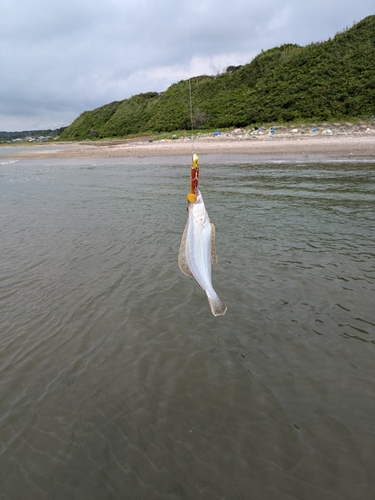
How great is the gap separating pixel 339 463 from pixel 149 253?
6.66m

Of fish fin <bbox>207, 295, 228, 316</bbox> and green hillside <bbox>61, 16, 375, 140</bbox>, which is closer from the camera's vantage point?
fish fin <bbox>207, 295, 228, 316</bbox>

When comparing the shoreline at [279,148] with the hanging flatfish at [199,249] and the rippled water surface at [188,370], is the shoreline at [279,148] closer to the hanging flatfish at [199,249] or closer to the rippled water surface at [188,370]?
the rippled water surface at [188,370]

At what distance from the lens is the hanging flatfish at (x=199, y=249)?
3712 millimetres

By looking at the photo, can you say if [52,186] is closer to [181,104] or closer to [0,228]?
[0,228]

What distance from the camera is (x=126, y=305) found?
20.3ft

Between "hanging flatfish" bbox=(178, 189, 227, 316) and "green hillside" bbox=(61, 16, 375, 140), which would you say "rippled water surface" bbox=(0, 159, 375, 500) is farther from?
"green hillside" bbox=(61, 16, 375, 140)

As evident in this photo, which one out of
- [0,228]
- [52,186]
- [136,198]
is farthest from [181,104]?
[0,228]

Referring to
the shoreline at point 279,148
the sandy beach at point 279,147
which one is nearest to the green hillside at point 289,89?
the sandy beach at point 279,147

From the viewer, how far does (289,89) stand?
45.9 m

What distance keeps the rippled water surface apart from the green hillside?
39238mm

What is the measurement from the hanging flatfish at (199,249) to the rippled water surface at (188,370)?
142 centimetres

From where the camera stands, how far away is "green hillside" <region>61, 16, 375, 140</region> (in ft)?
132

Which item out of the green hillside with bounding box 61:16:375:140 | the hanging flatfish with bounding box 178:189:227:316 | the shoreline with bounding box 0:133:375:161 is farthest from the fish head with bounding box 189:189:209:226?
the green hillside with bounding box 61:16:375:140

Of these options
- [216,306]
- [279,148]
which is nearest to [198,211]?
[216,306]
